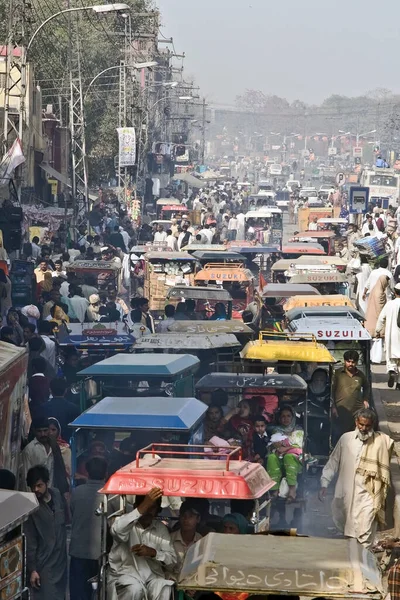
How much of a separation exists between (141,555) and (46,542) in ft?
4.76

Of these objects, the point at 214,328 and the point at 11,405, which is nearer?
the point at 11,405

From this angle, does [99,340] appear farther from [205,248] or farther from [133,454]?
[205,248]

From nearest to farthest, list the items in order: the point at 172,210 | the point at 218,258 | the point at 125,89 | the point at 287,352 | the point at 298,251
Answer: the point at 287,352 → the point at 218,258 → the point at 298,251 → the point at 125,89 → the point at 172,210

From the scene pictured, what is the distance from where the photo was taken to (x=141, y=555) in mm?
7828

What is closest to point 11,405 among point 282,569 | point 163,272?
point 282,569

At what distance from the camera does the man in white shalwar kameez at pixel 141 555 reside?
7746 mm

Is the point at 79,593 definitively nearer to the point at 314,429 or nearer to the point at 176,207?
the point at 314,429

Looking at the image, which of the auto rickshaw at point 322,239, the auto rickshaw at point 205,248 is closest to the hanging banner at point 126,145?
the auto rickshaw at point 322,239

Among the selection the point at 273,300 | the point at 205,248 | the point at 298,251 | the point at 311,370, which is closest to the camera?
the point at 311,370

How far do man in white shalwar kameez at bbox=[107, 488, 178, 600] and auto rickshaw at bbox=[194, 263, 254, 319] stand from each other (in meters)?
14.7

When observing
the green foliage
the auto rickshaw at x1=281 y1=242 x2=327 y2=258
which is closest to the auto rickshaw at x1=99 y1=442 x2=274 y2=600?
the auto rickshaw at x1=281 y1=242 x2=327 y2=258

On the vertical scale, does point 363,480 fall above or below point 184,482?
below

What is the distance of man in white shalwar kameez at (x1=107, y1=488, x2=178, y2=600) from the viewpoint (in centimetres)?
775

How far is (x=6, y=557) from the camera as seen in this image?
24.5ft
